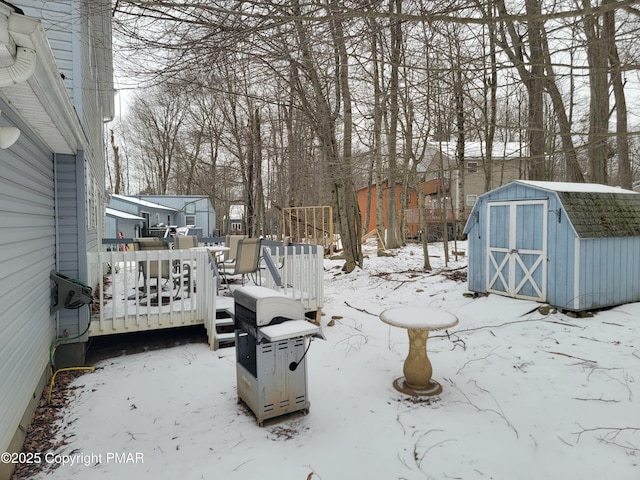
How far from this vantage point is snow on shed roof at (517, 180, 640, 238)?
19.1 feet

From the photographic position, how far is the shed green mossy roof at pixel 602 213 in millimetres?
5817

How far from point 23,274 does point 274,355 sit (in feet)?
7.03

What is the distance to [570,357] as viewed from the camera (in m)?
4.55

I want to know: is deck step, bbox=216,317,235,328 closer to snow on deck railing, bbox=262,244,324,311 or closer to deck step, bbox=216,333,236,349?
deck step, bbox=216,333,236,349

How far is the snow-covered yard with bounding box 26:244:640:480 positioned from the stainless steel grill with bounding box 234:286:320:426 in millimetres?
158

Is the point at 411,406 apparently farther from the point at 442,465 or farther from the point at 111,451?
the point at 111,451

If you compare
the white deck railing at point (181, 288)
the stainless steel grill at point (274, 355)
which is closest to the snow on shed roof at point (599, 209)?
the white deck railing at point (181, 288)

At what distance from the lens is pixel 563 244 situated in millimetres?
5844

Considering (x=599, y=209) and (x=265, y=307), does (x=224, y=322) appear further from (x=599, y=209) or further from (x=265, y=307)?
(x=599, y=209)

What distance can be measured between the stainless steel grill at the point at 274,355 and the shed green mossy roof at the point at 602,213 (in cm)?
476

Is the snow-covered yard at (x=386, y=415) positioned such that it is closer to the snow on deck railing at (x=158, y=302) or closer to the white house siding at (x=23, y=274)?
the snow on deck railing at (x=158, y=302)

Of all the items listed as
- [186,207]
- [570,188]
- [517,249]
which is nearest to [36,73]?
[517,249]

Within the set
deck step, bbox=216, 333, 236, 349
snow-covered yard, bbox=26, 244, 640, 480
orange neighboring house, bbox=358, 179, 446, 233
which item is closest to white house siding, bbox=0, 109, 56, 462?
snow-covered yard, bbox=26, 244, 640, 480

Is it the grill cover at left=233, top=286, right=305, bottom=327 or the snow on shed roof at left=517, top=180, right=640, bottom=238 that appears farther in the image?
the snow on shed roof at left=517, top=180, right=640, bottom=238
